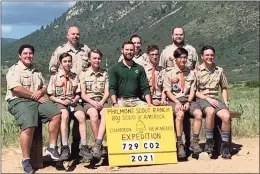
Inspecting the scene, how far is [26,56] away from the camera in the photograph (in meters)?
7.05

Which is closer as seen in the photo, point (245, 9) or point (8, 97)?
point (8, 97)

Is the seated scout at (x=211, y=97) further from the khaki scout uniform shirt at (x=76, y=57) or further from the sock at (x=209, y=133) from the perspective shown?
the khaki scout uniform shirt at (x=76, y=57)

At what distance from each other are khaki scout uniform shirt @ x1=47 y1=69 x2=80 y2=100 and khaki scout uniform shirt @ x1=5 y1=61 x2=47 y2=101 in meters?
0.19

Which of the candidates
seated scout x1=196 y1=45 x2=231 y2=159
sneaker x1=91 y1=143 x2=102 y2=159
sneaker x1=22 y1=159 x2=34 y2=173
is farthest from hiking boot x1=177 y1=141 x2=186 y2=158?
sneaker x1=22 y1=159 x2=34 y2=173

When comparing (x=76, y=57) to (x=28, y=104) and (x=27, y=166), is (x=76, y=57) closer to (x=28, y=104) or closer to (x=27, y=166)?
(x=28, y=104)

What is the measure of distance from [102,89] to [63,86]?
61 cm

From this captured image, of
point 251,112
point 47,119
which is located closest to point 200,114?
point 47,119

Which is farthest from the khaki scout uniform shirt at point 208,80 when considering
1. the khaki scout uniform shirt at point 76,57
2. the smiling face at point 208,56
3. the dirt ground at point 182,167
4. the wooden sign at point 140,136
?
the khaki scout uniform shirt at point 76,57

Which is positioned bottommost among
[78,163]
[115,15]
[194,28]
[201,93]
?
[78,163]

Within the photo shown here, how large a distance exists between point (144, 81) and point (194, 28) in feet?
319

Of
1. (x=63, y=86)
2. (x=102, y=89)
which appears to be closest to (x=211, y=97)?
(x=102, y=89)

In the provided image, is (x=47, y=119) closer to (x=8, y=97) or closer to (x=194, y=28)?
(x=8, y=97)

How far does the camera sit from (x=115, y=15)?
180375 mm

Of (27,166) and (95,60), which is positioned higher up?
(95,60)
